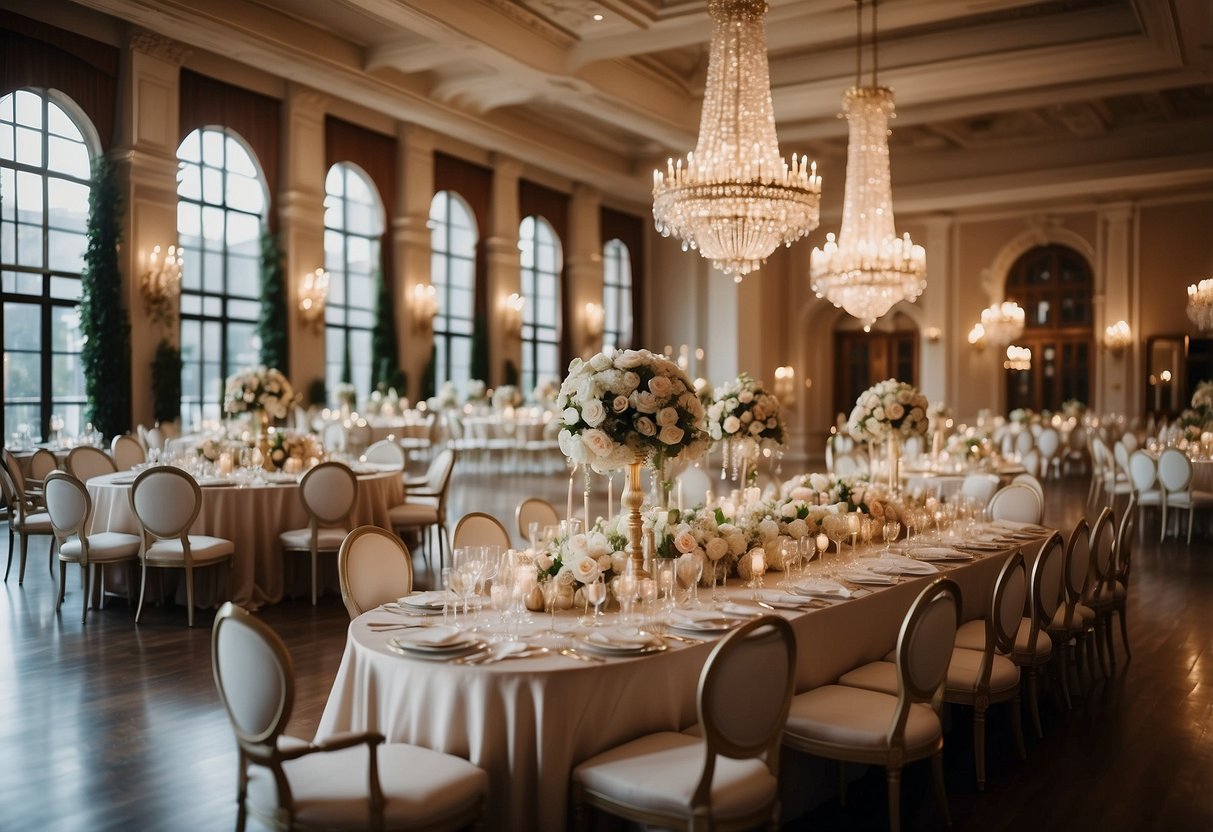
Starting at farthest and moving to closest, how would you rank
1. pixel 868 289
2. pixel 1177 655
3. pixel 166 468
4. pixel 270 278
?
1. pixel 270 278
2. pixel 868 289
3. pixel 166 468
4. pixel 1177 655

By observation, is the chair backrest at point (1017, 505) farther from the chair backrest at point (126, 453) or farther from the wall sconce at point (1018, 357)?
the wall sconce at point (1018, 357)

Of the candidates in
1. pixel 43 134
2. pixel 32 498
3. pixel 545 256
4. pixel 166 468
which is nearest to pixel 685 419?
pixel 166 468

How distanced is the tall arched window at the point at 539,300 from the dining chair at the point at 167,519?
41.9ft

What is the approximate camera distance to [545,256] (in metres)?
19.9

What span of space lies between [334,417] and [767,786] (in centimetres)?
1210

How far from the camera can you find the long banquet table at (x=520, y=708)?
3.02m

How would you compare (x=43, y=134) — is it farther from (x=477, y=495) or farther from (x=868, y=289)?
(x=868, y=289)

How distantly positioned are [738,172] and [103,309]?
862cm

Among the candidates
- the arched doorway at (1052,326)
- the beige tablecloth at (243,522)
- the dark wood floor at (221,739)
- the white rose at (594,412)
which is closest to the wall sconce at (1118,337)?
the arched doorway at (1052,326)

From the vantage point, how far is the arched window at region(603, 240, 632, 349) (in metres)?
21.5

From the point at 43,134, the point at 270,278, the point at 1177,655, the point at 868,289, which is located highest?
the point at 43,134

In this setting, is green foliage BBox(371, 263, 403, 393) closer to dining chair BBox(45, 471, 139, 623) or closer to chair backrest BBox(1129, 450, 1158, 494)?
dining chair BBox(45, 471, 139, 623)

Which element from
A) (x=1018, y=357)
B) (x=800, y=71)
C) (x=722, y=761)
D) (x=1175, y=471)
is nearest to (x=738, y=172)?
(x=722, y=761)

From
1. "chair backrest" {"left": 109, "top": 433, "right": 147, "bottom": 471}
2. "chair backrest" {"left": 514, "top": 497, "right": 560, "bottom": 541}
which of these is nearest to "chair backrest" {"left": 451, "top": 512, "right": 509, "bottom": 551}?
"chair backrest" {"left": 514, "top": 497, "right": 560, "bottom": 541}
